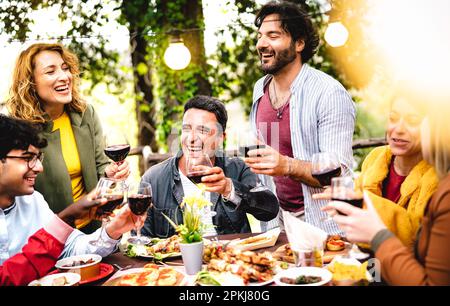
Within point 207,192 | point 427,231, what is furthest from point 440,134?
point 207,192

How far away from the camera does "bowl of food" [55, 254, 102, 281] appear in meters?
Answer: 1.92

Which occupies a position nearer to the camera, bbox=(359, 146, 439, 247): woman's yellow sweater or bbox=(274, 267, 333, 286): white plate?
bbox=(274, 267, 333, 286): white plate

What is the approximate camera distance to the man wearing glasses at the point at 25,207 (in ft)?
6.28

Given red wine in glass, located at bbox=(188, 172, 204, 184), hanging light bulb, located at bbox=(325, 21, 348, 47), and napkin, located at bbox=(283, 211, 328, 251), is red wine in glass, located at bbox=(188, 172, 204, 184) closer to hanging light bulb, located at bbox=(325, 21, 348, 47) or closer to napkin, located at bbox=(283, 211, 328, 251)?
napkin, located at bbox=(283, 211, 328, 251)

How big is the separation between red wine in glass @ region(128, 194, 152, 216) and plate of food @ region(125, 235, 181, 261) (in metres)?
0.27

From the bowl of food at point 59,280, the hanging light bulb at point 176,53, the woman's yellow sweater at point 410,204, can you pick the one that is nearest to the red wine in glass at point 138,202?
the bowl of food at point 59,280

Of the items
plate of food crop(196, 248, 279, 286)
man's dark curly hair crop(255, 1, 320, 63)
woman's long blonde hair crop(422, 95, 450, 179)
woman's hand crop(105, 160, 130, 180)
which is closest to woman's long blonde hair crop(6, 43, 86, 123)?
woman's hand crop(105, 160, 130, 180)

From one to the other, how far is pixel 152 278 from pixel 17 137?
0.83 meters

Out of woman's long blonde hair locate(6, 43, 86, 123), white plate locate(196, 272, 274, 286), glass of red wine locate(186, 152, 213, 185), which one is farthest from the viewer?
woman's long blonde hair locate(6, 43, 86, 123)

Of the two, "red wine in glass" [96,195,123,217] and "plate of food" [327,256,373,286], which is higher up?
"red wine in glass" [96,195,123,217]

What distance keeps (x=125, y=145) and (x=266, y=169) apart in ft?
2.46

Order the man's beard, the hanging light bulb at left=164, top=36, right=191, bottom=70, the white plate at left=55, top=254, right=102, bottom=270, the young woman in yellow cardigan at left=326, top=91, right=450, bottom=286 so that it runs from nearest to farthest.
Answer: the young woman in yellow cardigan at left=326, top=91, right=450, bottom=286 → the white plate at left=55, top=254, right=102, bottom=270 → the man's beard → the hanging light bulb at left=164, top=36, right=191, bottom=70

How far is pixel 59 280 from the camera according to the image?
1.82 metres

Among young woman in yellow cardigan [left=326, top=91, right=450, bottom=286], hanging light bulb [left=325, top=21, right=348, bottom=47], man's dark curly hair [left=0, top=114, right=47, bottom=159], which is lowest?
young woman in yellow cardigan [left=326, top=91, right=450, bottom=286]
